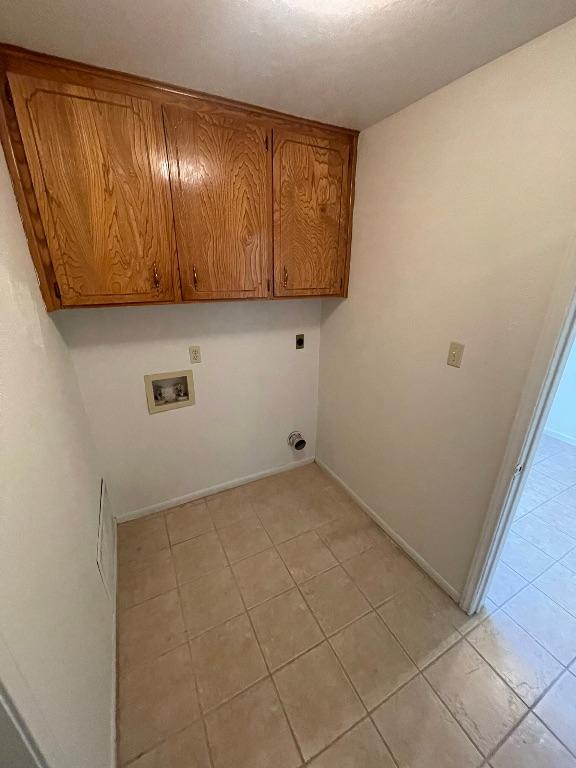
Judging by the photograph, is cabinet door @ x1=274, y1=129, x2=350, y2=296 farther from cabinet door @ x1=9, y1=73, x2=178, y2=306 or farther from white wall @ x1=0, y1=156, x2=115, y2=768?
white wall @ x1=0, y1=156, x2=115, y2=768

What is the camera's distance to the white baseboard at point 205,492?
2.03 m

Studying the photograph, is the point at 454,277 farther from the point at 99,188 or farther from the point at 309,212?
the point at 99,188

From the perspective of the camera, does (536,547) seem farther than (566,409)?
No

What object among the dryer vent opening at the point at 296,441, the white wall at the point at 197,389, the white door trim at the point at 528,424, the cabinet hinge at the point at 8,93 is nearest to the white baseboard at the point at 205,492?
the white wall at the point at 197,389

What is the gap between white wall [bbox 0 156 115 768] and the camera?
0.62 meters

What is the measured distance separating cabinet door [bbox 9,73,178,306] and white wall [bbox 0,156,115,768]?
0.15m

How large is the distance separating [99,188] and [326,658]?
2221 mm

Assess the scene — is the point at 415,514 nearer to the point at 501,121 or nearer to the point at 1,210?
the point at 501,121

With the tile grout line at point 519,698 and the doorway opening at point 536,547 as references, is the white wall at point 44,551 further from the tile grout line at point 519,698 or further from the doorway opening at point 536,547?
the doorway opening at point 536,547

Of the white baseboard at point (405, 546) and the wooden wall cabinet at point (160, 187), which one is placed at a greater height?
the wooden wall cabinet at point (160, 187)

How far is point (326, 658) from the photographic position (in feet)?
4.27

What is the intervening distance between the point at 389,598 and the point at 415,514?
1.47ft

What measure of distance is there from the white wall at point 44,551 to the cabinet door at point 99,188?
0.49 ft

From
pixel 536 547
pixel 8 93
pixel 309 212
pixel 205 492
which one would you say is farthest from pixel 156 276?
pixel 536 547
